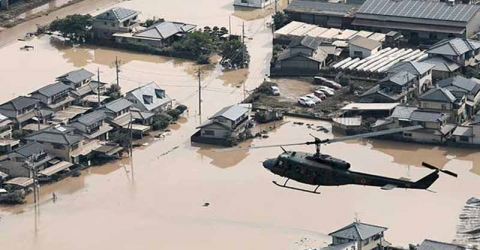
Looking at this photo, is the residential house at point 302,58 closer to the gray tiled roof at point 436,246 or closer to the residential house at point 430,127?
the residential house at point 430,127

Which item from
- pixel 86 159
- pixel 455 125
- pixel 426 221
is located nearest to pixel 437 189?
pixel 426 221

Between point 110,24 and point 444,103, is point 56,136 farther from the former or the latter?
point 110,24

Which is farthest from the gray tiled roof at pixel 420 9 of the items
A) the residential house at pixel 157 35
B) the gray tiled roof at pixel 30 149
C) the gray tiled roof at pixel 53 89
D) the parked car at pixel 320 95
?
the gray tiled roof at pixel 30 149

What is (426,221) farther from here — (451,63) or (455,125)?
(451,63)

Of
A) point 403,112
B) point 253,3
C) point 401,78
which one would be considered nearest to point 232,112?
point 403,112

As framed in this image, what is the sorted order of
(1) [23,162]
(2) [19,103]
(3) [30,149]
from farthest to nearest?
(2) [19,103], (3) [30,149], (1) [23,162]

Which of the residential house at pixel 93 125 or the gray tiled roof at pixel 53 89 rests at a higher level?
the gray tiled roof at pixel 53 89
